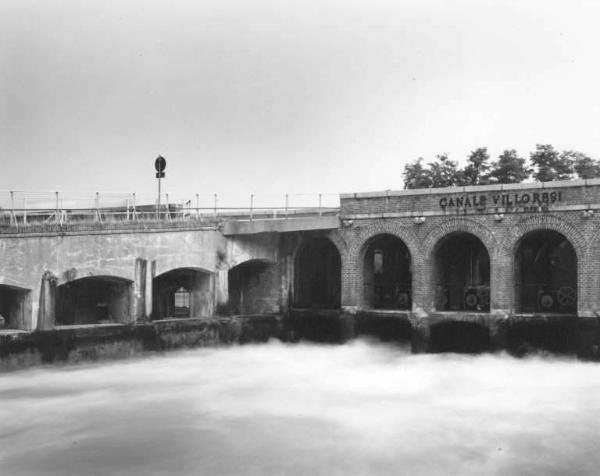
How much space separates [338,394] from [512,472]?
7253mm

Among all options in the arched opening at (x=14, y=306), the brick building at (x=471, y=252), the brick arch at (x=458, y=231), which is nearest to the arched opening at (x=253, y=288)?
the brick building at (x=471, y=252)

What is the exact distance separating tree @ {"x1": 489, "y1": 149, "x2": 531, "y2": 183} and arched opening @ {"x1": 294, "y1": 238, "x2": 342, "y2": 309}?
14336mm

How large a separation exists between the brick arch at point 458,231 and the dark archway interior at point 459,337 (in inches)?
108

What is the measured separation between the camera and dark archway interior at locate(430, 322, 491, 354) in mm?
25703

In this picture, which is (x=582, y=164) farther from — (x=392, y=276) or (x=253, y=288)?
(x=253, y=288)

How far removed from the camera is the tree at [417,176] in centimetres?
4256

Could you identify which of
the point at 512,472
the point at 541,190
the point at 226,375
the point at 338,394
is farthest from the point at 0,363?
the point at 541,190

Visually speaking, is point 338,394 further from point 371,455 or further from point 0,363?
point 0,363

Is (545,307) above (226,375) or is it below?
above

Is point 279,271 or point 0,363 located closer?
point 0,363

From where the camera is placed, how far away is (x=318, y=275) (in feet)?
101

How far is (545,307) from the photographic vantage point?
2617 cm

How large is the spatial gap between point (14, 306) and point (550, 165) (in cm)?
2968

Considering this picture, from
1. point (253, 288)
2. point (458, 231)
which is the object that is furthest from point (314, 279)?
point (458, 231)
